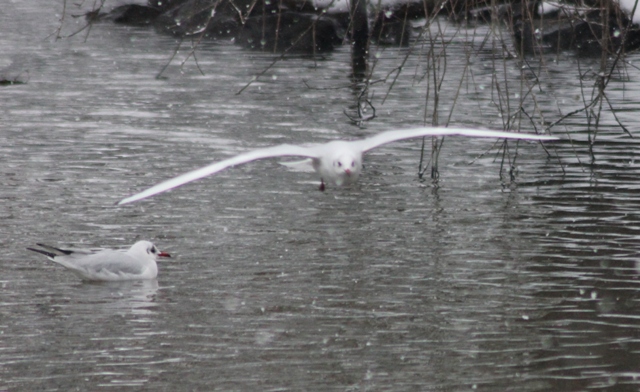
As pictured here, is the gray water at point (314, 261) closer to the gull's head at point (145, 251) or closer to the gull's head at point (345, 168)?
the gull's head at point (145, 251)

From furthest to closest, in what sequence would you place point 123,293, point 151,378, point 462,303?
point 123,293 → point 462,303 → point 151,378

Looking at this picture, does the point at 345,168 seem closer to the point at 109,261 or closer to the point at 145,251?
the point at 145,251

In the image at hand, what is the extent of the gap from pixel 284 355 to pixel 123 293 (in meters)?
2.49

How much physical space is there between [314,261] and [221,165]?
10.1 feet


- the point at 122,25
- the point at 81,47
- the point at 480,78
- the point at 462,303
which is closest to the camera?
the point at 462,303

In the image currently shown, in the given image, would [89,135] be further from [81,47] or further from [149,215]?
[81,47]

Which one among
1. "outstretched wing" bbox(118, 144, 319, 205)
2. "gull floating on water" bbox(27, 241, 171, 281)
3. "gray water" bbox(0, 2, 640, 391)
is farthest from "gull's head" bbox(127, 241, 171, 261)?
"outstretched wing" bbox(118, 144, 319, 205)

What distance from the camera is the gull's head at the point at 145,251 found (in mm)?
9867

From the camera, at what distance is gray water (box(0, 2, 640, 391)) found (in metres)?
7.64

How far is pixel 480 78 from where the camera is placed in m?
23.6

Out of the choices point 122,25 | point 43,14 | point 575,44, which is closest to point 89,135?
point 575,44

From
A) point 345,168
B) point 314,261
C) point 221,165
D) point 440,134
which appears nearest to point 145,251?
point 314,261

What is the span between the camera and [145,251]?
9898 millimetres

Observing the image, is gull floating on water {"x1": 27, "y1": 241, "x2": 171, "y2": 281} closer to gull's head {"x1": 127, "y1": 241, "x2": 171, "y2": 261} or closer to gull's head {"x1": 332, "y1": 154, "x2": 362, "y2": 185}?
gull's head {"x1": 127, "y1": 241, "x2": 171, "y2": 261}
